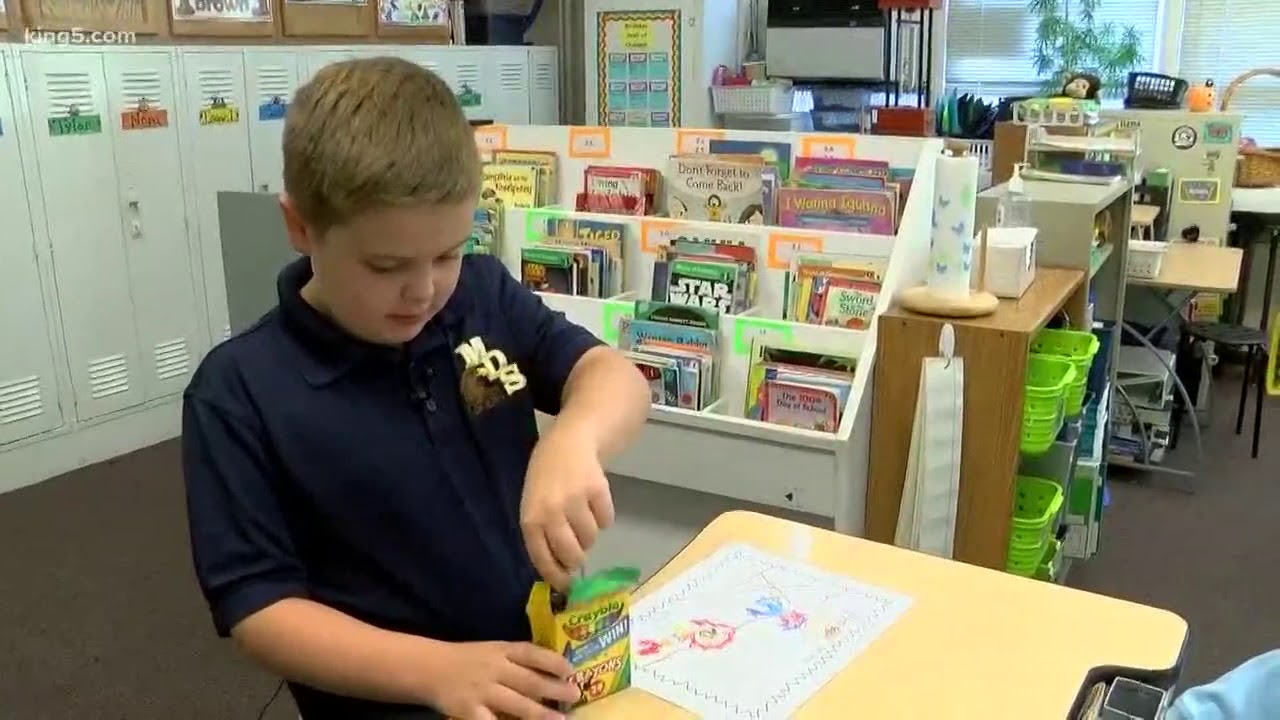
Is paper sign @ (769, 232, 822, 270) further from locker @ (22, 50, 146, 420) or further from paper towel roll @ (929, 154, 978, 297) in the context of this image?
locker @ (22, 50, 146, 420)

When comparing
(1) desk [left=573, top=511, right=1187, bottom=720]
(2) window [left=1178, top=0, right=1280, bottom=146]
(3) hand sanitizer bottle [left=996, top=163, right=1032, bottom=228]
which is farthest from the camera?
(2) window [left=1178, top=0, right=1280, bottom=146]

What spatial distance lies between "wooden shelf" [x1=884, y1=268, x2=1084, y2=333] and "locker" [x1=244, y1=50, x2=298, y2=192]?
9.18 feet

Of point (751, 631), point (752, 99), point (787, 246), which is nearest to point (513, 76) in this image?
point (752, 99)

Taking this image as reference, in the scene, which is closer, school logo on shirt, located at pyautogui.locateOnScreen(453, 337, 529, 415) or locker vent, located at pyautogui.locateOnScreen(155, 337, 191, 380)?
school logo on shirt, located at pyautogui.locateOnScreen(453, 337, 529, 415)

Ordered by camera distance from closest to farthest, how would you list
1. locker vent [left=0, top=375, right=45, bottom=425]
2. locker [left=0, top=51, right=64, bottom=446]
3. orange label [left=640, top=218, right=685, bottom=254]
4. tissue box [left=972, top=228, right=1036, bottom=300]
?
tissue box [left=972, top=228, right=1036, bottom=300]
orange label [left=640, top=218, right=685, bottom=254]
locker [left=0, top=51, right=64, bottom=446]
locker vent [left=0, top=375, right=45, bottom=425]

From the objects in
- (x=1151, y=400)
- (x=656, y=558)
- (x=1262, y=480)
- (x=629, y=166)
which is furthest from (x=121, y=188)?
A: (x=1262, y=480)

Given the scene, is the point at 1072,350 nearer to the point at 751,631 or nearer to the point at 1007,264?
the point at 1007,264

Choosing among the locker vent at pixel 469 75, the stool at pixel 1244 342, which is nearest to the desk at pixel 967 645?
the stool at pixel 1244 342

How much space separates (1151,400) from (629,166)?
204cm

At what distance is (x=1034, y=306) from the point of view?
7.00ft

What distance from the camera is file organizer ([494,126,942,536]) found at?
1.99 metres

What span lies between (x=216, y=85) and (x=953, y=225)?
9.59 ft

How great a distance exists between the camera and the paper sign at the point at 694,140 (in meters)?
2.46

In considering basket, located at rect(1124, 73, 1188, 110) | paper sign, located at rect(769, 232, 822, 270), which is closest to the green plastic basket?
paper sign, located at rect(769, 232, 822, 270)
